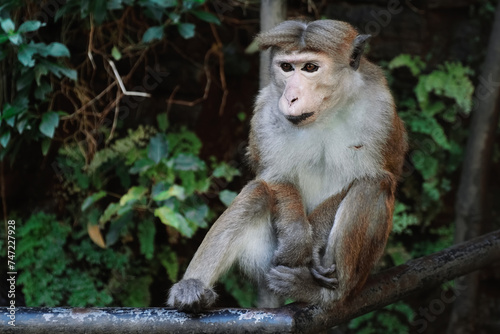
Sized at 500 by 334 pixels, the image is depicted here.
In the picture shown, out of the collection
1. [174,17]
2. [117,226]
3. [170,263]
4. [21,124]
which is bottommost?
[170,263]

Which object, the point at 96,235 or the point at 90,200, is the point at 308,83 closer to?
the point at 90,200

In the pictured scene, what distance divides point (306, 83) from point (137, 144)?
2.92 m

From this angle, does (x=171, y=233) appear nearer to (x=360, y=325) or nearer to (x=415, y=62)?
(x=360, y=325)

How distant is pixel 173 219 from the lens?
495cm

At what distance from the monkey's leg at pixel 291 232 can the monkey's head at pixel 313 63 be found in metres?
0.53

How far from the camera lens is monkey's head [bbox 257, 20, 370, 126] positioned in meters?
3.38

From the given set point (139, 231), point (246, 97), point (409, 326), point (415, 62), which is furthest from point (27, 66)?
point (409, 326)

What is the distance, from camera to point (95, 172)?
19.0 feet

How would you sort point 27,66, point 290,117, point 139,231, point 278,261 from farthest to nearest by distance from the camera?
point 139,231
point 27,66
point 278,261
point 290,117

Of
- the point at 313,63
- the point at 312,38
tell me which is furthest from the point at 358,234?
the point at 312,38

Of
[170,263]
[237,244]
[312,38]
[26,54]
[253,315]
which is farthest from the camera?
[170,263]

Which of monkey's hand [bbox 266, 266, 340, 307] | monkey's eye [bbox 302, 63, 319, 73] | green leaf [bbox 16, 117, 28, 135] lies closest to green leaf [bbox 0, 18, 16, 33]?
green leaf [bbox 16, 117, 28, 135]

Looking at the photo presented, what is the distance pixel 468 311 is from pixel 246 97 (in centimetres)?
308

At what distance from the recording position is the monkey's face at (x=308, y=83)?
334 centimetres
